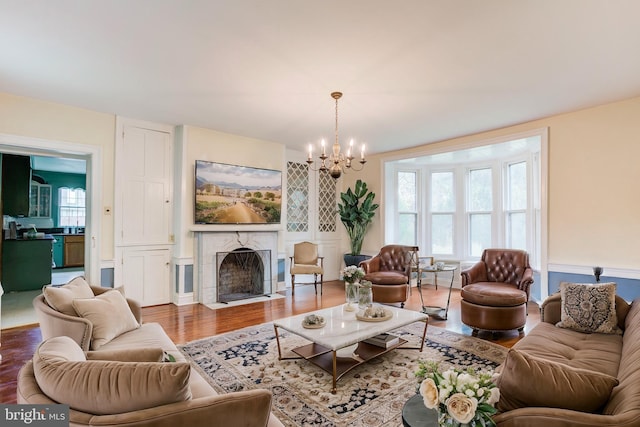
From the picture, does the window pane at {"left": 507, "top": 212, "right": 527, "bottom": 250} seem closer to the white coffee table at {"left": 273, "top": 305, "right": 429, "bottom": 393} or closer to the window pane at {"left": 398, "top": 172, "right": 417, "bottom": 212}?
the window pane at {"left": 398, "top": 172, "right": 417, "bottom": 212}

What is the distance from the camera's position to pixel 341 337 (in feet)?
8.55

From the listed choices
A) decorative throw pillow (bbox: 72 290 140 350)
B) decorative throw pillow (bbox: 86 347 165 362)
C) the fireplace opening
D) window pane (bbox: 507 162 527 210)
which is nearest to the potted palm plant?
the fireplace opening

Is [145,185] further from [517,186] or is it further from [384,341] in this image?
[517,186]

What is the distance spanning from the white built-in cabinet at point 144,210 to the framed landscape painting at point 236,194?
50cm

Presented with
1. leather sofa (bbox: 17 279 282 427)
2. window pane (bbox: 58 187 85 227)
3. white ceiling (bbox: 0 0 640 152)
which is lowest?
leather sofa (bbox: 17 279 282 427)

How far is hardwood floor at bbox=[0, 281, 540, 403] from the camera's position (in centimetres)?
306

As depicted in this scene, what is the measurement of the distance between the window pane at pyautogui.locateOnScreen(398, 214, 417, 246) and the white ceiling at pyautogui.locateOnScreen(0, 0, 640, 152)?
2837mm

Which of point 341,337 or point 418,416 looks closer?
point 418,416

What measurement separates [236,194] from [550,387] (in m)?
4.91

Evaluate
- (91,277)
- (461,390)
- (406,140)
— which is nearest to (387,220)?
(406,140)

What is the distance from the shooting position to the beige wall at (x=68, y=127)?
383 centimetres

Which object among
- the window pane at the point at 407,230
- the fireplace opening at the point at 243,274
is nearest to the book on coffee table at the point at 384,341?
the fireplace opening at the point at 243,274

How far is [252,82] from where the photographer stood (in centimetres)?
337

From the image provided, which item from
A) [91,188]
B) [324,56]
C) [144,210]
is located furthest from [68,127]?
[324,56]
